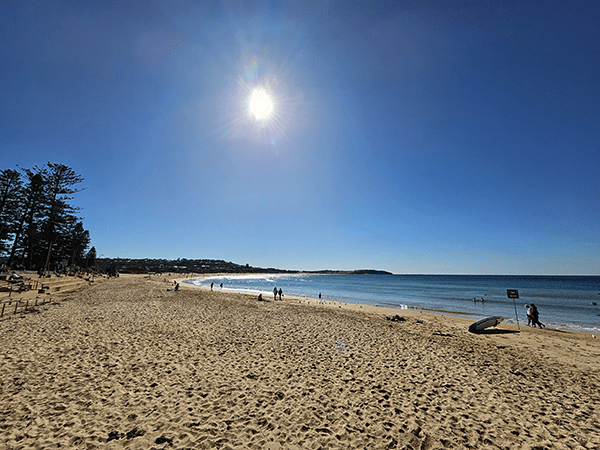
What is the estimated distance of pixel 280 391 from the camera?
6.85m

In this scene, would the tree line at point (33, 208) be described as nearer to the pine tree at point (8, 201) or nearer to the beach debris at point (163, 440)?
the pine tree at point (8, 201)

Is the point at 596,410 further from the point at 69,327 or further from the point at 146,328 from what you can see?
the point at 69,327

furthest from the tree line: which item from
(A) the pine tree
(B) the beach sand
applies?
(B) the beach sand

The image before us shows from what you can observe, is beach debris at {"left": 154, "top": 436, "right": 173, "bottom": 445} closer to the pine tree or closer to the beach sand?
the beach sand

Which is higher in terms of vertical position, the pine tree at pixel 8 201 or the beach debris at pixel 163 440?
the pine tree at pixel 8 201

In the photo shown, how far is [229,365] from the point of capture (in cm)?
861

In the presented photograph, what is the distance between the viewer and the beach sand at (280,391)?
16.2 feet

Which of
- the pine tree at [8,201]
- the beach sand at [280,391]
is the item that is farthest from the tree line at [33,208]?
the beach sand at [280,391]

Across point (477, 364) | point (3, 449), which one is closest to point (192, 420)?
point (3, 449)

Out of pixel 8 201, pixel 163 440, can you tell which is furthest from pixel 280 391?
pixel 8 201

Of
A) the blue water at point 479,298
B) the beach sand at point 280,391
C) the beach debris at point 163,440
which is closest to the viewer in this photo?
the beach debris at point 163,440

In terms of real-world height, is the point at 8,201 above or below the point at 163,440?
above

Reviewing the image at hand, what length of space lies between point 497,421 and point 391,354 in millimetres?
4838

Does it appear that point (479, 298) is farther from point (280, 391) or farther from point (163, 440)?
point (163, 440)
